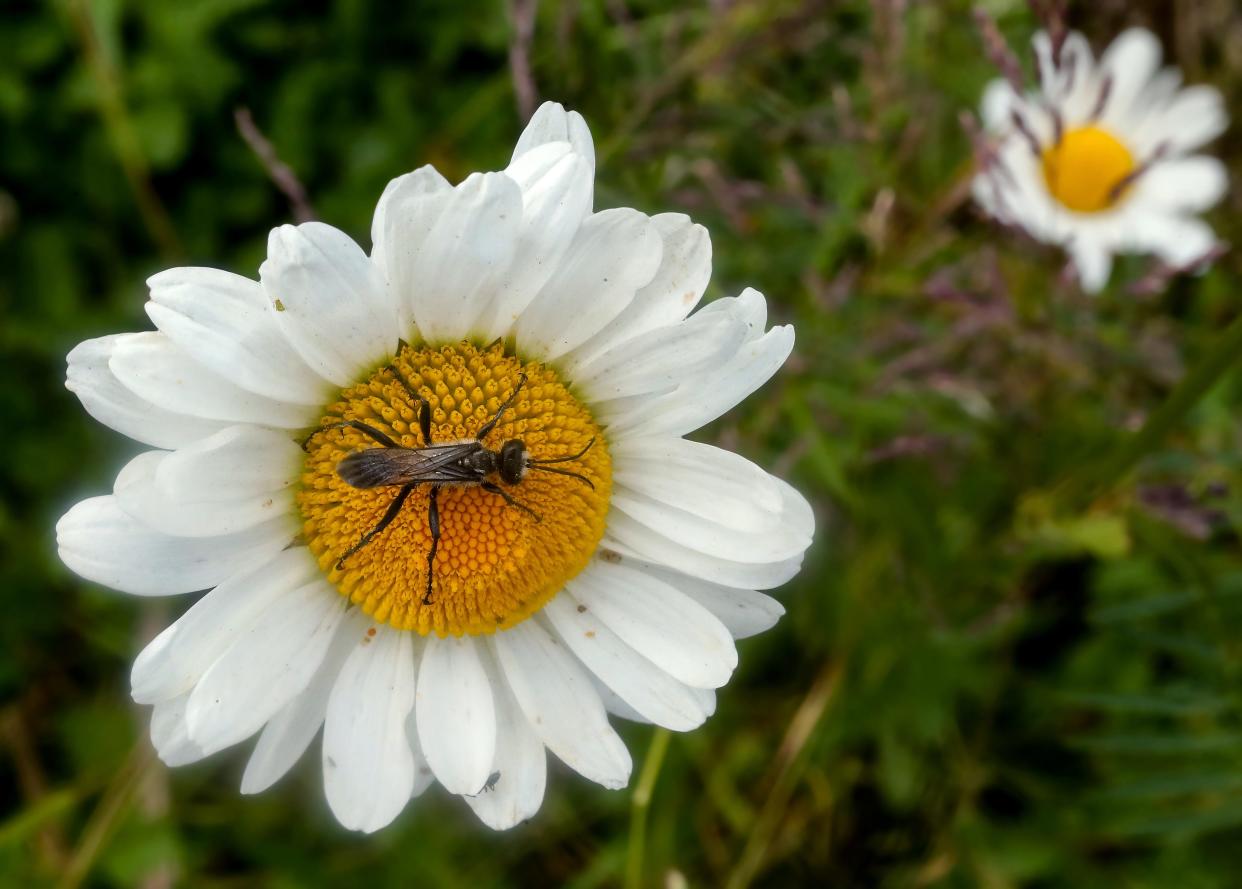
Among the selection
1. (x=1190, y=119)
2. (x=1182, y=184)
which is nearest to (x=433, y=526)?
(x=1182, y=184)

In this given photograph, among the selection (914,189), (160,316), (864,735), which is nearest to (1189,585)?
(864,735)

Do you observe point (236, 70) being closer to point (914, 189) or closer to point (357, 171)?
point (357, 171)

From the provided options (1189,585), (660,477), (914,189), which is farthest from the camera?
(914,189)

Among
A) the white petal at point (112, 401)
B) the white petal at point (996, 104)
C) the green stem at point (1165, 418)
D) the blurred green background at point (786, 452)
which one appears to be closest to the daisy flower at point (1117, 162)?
the white petal at point (996, 104)

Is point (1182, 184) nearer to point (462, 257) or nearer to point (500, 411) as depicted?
point (500, 411)

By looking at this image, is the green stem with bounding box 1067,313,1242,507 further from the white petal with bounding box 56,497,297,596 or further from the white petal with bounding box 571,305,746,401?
the white petal with bounding box 56,497,297,596

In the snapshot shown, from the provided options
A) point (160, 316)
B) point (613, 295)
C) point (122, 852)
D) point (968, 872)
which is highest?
point (160, 316)

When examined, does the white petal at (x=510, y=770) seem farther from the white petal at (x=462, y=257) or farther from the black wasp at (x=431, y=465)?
the white petal at (x=462, y=257)
